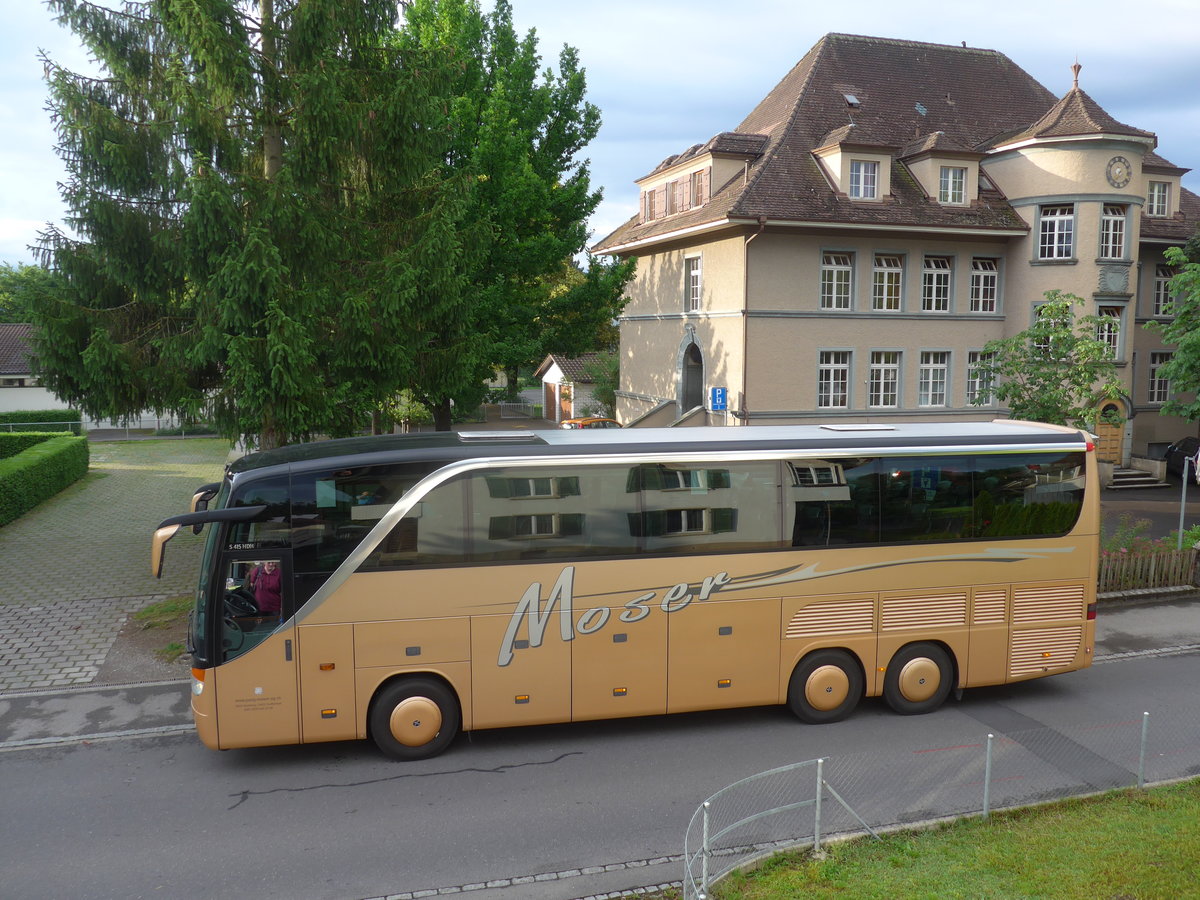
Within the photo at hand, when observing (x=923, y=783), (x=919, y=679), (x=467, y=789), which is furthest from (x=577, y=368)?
(x=923, y=783)

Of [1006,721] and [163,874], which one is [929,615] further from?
[163,874]

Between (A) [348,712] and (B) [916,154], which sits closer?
(A) [348,712]

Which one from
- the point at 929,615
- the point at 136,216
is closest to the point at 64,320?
the point at 136,216

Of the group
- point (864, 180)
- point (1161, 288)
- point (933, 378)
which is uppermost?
point (864, 180)

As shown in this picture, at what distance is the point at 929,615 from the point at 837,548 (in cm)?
158

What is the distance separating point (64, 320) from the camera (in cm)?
1432

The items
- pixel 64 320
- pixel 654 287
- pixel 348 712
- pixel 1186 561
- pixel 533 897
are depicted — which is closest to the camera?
pixel 533 897

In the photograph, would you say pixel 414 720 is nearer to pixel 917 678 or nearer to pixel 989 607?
pixel 917 678

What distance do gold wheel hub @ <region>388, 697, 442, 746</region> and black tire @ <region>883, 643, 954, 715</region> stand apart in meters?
5.45

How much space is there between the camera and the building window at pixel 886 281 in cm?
2927

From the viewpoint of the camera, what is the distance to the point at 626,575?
10.3 meters

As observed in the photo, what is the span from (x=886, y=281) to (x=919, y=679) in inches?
799

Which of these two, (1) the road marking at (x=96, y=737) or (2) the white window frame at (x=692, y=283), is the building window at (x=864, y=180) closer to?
(2) the white window frame at (x=692, y=283)

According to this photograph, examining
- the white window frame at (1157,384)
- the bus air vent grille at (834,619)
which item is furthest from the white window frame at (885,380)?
the bus air vent grille at (834,619)
